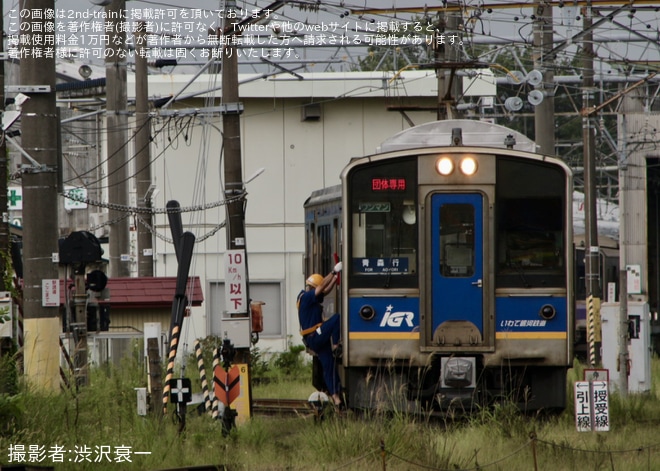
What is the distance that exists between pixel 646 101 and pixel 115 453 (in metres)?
22.6

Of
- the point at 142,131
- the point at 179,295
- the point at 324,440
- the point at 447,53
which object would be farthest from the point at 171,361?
the point at 447,53

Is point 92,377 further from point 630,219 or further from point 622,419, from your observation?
point 630,219

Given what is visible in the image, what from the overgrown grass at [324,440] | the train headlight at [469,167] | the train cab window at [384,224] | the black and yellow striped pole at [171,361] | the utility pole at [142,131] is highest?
the utility pole at [142,131]

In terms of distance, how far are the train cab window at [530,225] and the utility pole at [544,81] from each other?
534cm

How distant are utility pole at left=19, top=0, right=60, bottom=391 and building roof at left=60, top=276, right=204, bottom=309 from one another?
275 inches

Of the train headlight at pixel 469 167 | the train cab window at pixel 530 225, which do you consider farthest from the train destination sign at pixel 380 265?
the train headlight at pixel 469 167

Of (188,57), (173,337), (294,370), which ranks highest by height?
(188,57)

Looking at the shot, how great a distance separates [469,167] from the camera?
1152 centimetres

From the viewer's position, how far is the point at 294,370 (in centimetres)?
2212

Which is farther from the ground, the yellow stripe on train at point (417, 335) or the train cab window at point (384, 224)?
the train cab window at point (384, 224)

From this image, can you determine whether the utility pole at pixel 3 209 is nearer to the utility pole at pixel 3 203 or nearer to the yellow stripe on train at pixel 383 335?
the utility pole at pixel 3 203

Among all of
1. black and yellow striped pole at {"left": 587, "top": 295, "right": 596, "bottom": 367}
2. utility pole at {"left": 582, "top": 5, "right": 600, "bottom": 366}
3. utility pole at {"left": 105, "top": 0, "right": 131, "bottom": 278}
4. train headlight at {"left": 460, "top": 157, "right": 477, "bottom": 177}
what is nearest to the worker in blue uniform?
train headlight at {"left": 460, "top": 157, "right": 477, "bottom": 177}

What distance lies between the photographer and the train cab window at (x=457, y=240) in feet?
37.5

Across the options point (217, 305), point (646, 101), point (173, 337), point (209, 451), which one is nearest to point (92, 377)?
point (173, 337)
